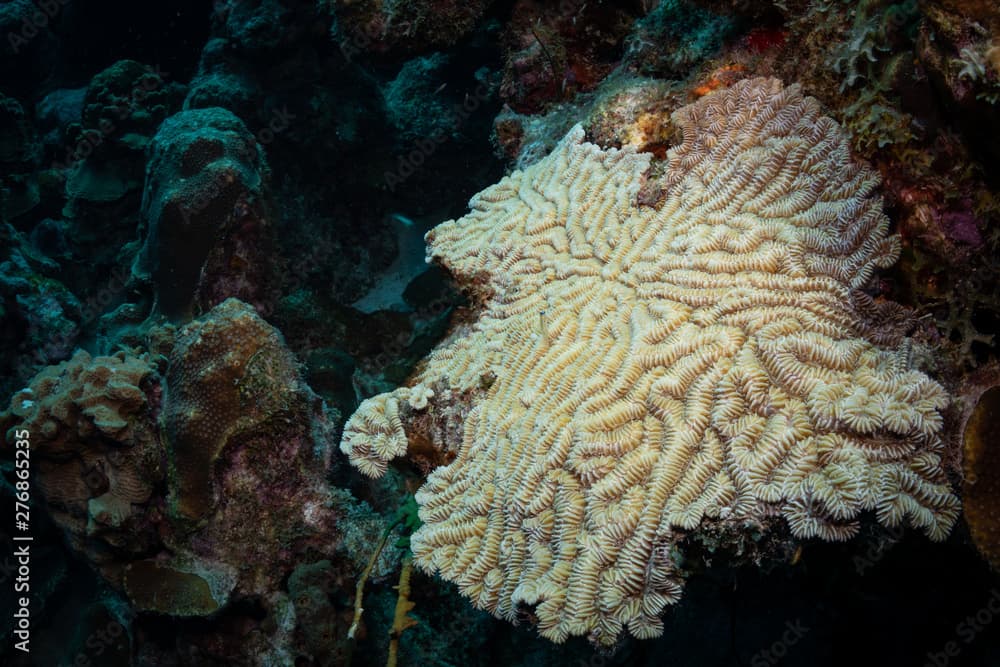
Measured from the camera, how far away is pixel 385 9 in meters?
5.50

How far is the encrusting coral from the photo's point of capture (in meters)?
2.07

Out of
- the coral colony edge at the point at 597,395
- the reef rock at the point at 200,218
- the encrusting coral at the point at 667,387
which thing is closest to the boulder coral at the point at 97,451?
the coral colony edge at the point at 597,395

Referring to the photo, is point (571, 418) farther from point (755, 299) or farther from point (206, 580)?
point (206, 580)

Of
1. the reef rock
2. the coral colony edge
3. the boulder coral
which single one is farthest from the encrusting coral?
the reef rock

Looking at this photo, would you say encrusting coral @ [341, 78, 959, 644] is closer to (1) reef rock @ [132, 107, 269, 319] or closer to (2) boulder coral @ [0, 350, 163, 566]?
(2) boulder coral @ [0, 350, 163, 566]

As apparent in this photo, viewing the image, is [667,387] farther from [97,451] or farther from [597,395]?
[97,451]

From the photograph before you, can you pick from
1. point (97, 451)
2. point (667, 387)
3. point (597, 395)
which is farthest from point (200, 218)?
point (667, 387)

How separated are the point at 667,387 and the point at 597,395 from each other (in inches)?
12.6

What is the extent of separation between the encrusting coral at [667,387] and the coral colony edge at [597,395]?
15 mm

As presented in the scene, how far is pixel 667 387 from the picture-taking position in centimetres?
241

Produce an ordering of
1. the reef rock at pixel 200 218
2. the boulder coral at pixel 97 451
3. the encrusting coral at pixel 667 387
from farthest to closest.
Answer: the reef rock at pixel 200 218
the boulder coral at pixel 97 451
the encrusting coral at pixel 667 387

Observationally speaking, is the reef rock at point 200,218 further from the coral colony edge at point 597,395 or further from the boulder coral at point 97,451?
the boulder coral at point 97,451

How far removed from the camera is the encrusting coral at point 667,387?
6.81 ft

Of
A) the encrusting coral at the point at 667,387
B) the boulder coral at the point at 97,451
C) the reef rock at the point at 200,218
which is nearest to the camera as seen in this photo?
the encrusting coral at the point at 667,387
